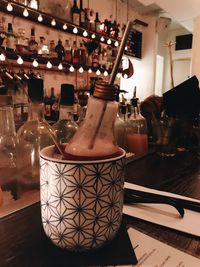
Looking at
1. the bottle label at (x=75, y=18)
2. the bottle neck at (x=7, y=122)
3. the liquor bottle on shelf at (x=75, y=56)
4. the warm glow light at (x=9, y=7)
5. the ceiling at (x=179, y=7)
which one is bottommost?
the bottle neck at (x=7, y=122)

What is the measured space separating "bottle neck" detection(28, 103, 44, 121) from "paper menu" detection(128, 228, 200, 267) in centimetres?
36

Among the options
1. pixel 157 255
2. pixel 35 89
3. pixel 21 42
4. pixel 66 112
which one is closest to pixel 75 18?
pixel 21 42

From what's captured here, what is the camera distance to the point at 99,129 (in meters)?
0.37

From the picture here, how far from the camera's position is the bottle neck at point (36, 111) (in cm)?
60

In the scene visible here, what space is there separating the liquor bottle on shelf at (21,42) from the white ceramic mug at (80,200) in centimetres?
252

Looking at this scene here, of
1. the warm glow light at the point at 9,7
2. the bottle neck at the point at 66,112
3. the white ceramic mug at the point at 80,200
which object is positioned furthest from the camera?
the warm glow light at the point at 9,7

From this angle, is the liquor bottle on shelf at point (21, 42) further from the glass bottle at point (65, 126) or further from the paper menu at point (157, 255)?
the paper menu at point (157, 255)

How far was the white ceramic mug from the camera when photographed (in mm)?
331

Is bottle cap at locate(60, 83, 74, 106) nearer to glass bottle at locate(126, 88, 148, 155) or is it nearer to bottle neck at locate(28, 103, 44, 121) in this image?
bottle neck at locate(28, 103, 44, 121)

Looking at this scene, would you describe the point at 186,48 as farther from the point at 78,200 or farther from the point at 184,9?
the point at 78,200

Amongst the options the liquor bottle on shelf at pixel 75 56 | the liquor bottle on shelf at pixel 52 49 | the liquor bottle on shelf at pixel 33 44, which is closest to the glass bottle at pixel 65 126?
the liquor bottle on shelf at pixel 33 44

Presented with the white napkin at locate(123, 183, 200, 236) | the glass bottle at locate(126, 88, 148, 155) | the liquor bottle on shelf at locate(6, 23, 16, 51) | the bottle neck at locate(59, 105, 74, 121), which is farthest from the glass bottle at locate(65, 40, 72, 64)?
the white napkin at locate(123, 183, 200, 236)

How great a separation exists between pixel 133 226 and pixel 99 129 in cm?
20

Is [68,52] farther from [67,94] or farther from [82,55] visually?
[67,94]
